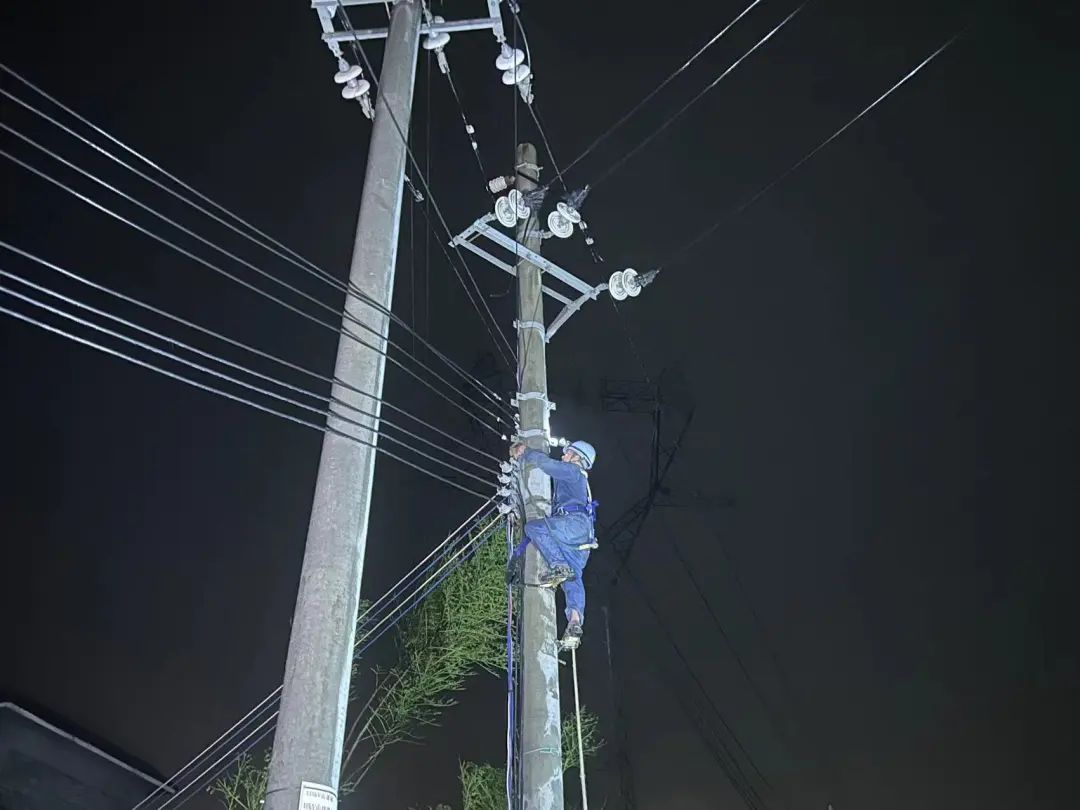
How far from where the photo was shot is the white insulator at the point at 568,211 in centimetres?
739

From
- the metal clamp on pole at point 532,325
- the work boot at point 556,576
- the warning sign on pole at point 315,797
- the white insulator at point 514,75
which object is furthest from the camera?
the metal clamp on pole at point 532,325

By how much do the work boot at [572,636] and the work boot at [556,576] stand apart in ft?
1.59

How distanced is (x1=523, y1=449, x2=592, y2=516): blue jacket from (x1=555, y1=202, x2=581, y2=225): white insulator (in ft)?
7.81

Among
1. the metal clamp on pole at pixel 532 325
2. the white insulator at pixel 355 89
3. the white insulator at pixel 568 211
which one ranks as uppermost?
the white insulator at pixel 568 211

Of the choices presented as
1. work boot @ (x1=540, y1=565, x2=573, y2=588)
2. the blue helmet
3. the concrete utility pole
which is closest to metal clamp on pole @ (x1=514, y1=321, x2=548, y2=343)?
the blue helmet

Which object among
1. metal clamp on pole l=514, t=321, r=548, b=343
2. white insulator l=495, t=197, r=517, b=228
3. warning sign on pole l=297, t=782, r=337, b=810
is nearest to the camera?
warning sign on pole l=297, t=782, r=337, b=810

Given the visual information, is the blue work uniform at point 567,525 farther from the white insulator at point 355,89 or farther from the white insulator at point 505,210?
the white insulator at point 355,89

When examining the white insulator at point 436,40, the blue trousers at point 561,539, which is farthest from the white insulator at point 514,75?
the blue trousers at point 561,539

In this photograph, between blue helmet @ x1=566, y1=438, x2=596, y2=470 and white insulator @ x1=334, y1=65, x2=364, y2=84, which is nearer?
white insulator @ x1=334, y1=65, x2=364, y2=84

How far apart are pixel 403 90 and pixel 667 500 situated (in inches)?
699

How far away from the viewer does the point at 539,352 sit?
6.85 meters

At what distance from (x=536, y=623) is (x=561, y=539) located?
0.61 metres

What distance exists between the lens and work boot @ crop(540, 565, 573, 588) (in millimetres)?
5664

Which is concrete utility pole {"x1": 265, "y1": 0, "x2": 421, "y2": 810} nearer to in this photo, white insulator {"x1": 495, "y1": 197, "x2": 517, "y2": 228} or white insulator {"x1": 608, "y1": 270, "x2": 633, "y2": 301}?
white insulator {"x1": 495, "y1": 197, "x2": 517, "y2": 228}
